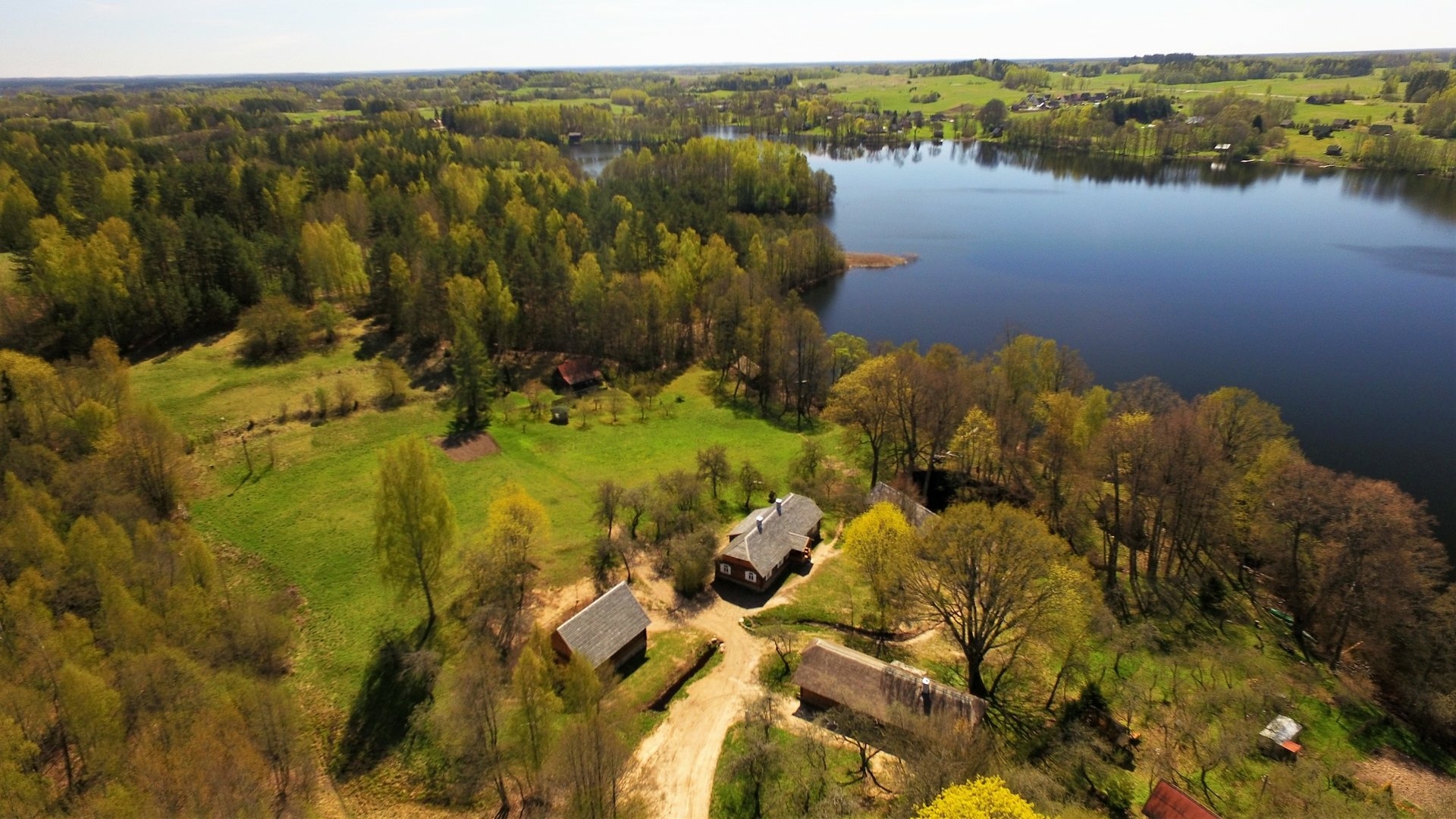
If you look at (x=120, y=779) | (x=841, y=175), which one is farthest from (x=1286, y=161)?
(x=120, y=779)

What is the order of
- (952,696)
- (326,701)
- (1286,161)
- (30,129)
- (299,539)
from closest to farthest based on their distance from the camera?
(952,696) < (326,701) < (299,539) < (30,129) < (1286,161)

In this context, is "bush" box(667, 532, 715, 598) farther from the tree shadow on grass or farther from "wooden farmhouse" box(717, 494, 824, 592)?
the tree shadow on grass

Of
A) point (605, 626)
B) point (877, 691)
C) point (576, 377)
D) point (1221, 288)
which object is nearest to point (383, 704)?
point (605, 626)

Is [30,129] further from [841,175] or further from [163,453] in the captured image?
[841,175]

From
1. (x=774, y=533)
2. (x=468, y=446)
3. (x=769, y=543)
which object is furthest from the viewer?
(x=468, y=446)

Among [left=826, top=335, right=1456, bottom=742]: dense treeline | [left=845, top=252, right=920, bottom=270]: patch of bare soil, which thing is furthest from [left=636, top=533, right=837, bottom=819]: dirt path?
[left=845, top=252, right=920, bottom=270]: patch of bare soil

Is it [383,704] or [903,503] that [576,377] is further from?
[383,704]

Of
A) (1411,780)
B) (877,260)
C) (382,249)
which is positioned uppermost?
(382,249)
